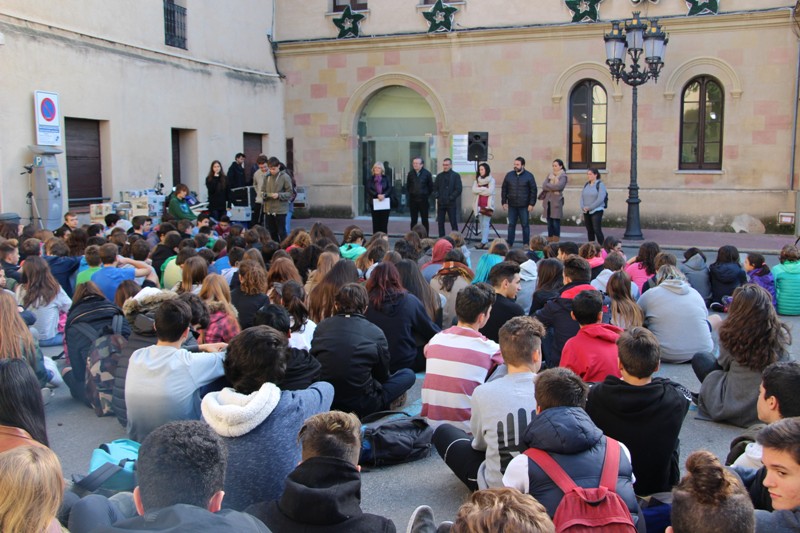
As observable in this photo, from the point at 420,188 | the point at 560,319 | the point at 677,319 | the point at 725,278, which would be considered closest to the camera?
the point at 560,319

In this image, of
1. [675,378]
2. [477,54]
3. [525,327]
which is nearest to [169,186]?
[477,54]

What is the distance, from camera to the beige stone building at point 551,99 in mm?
17484

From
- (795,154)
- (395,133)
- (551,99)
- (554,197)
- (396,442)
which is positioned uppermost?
(551,99)

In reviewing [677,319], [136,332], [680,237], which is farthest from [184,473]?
[680,237]

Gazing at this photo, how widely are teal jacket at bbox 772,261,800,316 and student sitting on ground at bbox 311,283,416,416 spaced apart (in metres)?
5.90

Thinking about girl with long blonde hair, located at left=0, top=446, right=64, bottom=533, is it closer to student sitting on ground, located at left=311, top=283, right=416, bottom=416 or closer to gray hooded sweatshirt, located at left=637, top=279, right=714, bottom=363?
student sitting on ground, located at left=311, top=283, right=416, bottom=416

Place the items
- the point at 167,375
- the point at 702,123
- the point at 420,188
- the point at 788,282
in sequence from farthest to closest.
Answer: the point at 702,123 → the point at 420,188 → the point at 788,282 → the point at 167,375

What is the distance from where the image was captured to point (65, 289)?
9.16 metres

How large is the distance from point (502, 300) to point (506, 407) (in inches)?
98.0

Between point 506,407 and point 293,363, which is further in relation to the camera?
point 293,363

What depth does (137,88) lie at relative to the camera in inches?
670

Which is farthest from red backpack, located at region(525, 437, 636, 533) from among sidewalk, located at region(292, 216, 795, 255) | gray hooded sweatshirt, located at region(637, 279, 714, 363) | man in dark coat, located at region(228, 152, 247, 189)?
man in dark coat, located at region(228, 152, 247, 189)

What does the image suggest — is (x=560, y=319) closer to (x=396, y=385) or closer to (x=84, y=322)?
(x=396, y=385)

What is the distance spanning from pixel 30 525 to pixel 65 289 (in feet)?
24.1
